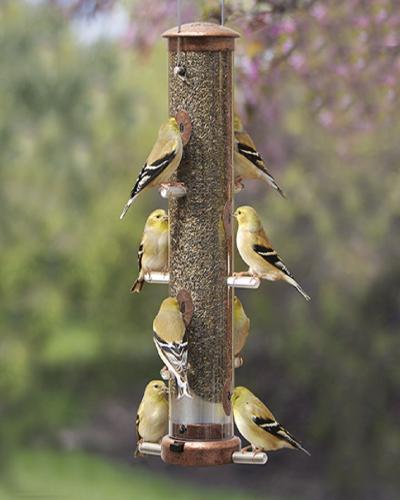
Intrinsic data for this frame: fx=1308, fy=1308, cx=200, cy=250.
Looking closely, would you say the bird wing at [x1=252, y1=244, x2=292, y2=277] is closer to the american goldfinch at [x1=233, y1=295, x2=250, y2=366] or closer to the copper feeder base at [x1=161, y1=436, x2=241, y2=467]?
the american goldfinch at [x1=233, y1=295, x2=250, y2=366]

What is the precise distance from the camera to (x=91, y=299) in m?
15.6

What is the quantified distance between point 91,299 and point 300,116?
393 cm

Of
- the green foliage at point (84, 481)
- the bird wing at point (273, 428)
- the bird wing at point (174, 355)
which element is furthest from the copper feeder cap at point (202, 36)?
the green foliage at point (84, 481)

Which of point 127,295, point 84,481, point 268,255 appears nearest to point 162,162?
point 268,255

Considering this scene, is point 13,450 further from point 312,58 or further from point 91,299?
point 312,58

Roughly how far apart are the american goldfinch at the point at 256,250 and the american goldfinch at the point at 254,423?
1.36 feet

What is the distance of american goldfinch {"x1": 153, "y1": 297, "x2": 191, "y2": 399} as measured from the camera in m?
4.16

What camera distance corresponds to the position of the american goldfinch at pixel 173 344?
4.16 metres

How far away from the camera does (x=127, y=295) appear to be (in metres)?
15.4

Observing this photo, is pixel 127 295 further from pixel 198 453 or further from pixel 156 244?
pixel 198 453

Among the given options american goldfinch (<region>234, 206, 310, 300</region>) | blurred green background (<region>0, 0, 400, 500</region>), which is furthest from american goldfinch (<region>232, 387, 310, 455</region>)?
blurred green background (<region>0, 0, 400, 500</region>)

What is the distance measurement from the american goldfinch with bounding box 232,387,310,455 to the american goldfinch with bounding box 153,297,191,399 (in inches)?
9.1

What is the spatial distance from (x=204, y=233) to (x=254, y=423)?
2.17ft

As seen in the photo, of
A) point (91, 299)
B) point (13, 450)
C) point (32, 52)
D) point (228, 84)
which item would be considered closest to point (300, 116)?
point (32, 52)
